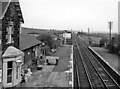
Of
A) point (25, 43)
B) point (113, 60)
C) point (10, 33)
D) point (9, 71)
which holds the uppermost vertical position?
point (10, 33)

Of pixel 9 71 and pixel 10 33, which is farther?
pixel 10 33

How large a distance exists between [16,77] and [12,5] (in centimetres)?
506

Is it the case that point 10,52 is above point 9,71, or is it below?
above

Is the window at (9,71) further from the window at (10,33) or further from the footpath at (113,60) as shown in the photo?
the footpath at (113,60)

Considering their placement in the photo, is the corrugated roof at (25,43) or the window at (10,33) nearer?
the window at (10,33)

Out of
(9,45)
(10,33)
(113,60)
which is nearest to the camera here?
(9,45)

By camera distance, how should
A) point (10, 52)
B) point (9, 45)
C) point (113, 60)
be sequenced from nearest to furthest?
point (10, 52) → point (9, 45) → point (113, 60)

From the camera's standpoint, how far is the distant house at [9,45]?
10.9 m

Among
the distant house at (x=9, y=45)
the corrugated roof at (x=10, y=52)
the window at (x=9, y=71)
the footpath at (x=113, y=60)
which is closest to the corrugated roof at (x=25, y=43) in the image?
the distant house at (x=9, y=45)

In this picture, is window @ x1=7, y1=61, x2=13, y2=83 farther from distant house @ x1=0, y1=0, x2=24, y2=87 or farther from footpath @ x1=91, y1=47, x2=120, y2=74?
footpath @ x1=91, y1=47, x2=120, y2=74

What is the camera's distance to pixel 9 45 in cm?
1196

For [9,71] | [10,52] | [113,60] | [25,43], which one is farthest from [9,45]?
[113,60]

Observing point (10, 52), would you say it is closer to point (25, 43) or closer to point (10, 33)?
point (10, 33)

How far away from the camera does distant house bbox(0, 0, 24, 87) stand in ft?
35.9
